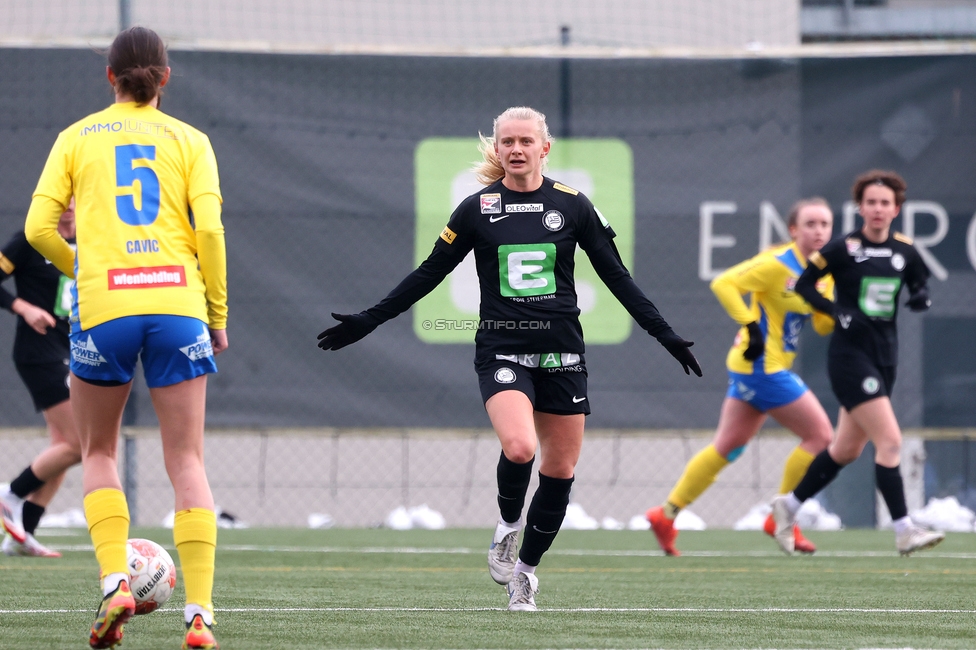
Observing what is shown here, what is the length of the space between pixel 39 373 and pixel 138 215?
4.15 metres

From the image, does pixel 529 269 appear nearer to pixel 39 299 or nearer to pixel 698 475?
pixel 698 475

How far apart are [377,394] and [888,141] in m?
4.25

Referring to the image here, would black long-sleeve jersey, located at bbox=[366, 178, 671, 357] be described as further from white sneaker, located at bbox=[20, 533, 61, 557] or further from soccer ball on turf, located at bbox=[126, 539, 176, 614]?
white sneaker, located at bbox=[20, 533, 61, 557]

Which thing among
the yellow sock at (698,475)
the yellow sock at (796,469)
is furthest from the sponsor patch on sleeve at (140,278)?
the yellow sock at (796,469)

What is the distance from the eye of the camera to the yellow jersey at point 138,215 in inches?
151

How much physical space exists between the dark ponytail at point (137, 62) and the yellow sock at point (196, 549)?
1.22m

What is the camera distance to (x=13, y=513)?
7488mm

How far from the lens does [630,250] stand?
1034 centimetres

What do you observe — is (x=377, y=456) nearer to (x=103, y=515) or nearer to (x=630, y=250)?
(x=630, y=250)

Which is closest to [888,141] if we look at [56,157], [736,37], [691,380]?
[736,37]

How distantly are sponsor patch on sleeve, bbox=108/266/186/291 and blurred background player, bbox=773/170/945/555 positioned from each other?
4781 millimetres

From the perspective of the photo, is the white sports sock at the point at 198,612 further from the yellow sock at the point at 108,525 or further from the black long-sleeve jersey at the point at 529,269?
the black long-sleeve jersey at the point at 529,269

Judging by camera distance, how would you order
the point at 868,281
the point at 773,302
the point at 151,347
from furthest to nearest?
the point at 773,302
the point at 868,281
the point at 151,347

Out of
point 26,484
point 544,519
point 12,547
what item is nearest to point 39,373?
point 26,484
